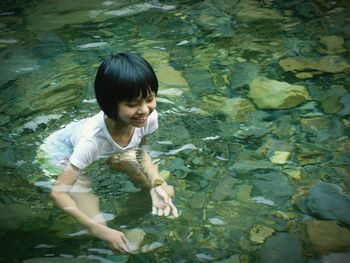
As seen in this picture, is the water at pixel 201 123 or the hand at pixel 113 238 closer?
the hand at pixel 113 238

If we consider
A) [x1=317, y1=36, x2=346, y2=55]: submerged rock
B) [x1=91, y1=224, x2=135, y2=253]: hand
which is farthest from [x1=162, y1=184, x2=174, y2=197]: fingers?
[x1=317, y1=36, x2=346, y2=55]: submerged rock

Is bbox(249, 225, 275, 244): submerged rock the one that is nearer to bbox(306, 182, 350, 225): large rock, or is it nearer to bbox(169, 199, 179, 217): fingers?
bbox(306, 182, 350, 225): large rock

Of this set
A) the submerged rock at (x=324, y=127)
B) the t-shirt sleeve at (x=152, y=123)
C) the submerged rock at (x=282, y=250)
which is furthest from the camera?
the submerged rock at (x=324, y=127)

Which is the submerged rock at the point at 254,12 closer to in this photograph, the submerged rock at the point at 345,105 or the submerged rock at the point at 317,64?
the submerged rock at the point at 317,64

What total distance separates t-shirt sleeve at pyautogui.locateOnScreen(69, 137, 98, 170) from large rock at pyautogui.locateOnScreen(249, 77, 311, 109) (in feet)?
4.91

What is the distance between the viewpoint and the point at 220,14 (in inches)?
Result: 207

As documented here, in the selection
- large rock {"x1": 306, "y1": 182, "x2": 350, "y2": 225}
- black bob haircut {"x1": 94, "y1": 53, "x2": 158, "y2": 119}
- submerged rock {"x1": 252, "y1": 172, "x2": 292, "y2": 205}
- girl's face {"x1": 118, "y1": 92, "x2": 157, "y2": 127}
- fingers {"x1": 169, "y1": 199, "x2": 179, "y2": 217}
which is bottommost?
large rock {"x1": 306, "y1": 182, "x2": 350, "y2": 225}

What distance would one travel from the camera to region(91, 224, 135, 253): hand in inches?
97.8

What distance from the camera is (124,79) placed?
2.49 m

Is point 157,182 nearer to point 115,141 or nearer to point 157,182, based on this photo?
point 157,182

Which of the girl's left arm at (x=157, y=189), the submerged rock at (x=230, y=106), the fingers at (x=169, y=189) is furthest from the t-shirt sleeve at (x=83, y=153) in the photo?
the submerged rock at (x=230, y=106)

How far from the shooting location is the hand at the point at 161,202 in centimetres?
271

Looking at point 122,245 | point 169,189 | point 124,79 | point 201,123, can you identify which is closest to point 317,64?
point 201,123

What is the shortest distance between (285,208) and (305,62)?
1853 millimetres
